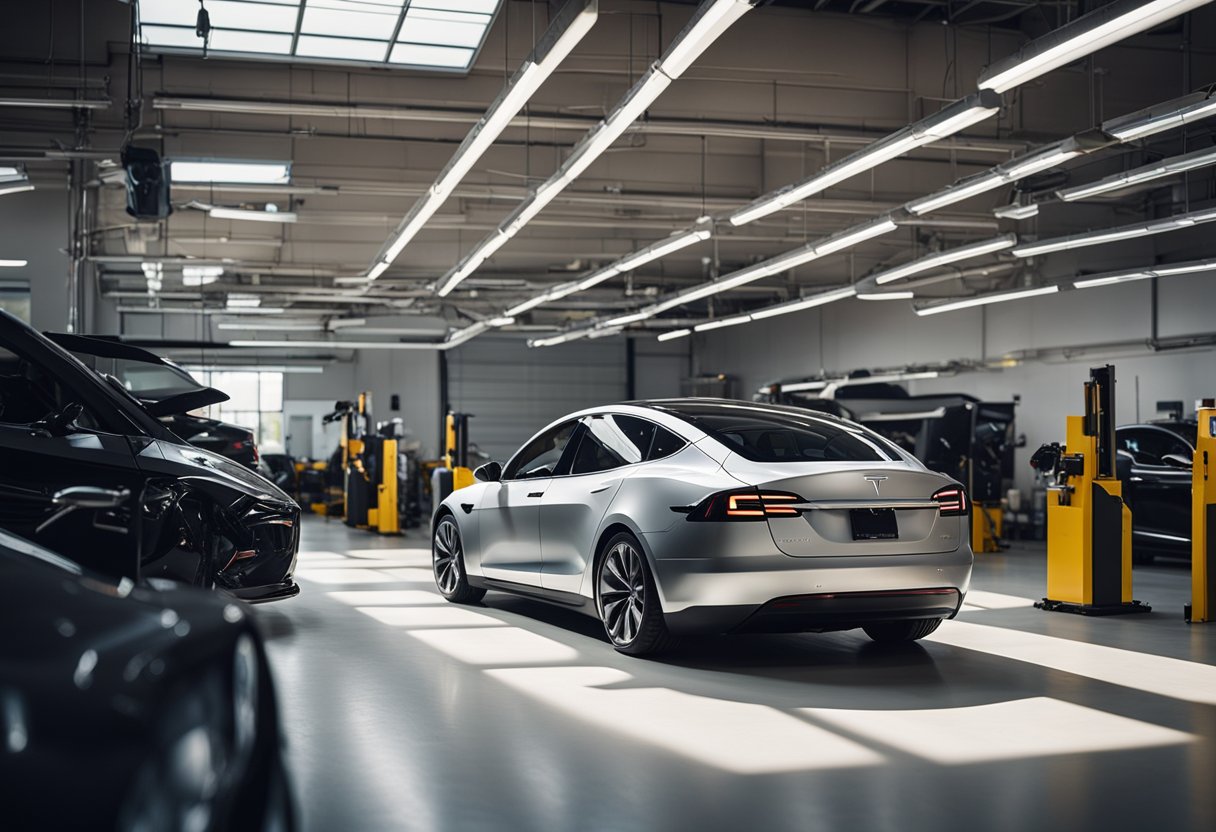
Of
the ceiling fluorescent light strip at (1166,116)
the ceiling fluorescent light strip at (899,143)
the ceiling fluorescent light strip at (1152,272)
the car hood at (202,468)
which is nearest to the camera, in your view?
the car hood at (202,468)

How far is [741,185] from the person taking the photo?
17.2 metres

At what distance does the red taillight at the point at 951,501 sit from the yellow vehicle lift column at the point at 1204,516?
8.74 feet

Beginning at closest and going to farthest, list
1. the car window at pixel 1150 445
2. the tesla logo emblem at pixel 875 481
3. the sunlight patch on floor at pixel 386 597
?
the tesla logo emblem at pixel 875 481
the sunlight patch on floor at pixel 386 597
the car window at pixel 1150 445

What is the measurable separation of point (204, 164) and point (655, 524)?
10.2 m

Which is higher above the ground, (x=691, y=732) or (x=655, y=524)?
(x=655, y=524)

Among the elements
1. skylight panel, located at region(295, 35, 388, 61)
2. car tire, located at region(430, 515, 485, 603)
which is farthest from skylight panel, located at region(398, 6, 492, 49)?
car tire, located at region(430, 515, 485, 603)

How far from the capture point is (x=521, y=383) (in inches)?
1266

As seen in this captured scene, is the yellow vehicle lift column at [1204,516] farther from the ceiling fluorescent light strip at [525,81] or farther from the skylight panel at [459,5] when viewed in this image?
the skylight panel at [459,5]

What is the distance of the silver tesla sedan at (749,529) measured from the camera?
5.26m

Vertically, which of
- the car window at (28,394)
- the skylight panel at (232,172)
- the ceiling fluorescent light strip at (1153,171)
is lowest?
the car window at (28,394)

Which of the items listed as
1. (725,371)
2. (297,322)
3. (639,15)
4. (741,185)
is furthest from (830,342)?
(639,15)

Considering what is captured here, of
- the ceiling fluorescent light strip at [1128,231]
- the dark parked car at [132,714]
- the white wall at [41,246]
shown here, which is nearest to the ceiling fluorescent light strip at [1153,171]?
the ceiling fluorescent light strip at [1128,231]

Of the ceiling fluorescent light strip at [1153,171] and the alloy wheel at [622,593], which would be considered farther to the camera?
the ceiling fluorescent light strip at [1153,171]

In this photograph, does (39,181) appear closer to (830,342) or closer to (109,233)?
(109,233)
